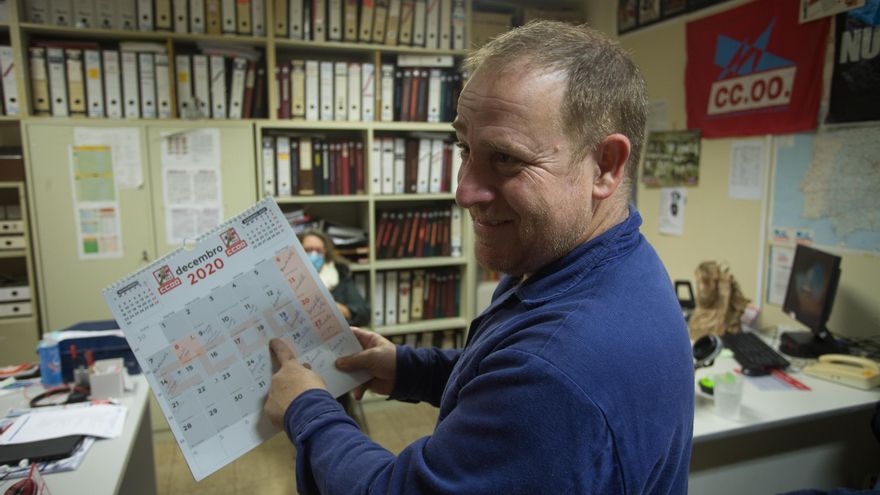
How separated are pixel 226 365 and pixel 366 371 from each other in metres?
0.27

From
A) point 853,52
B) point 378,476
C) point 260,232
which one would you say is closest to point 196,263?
point 260,232

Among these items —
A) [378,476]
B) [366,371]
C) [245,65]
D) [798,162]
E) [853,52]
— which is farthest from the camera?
[245,65]

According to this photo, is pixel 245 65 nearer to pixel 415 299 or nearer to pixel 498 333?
pixel 415 299

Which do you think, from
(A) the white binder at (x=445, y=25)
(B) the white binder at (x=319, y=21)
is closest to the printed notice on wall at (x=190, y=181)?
(B) the white binder at (x=319, y=21)

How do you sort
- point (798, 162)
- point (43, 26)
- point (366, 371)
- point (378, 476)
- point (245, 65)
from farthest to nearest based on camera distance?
point (245, 65), point (43, 26), point (798, 162), point (366, 371), point (378, 476)

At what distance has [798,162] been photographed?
2.40 metres

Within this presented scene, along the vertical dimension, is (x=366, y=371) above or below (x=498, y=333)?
below

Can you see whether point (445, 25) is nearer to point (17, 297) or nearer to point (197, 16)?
point (197, 16)

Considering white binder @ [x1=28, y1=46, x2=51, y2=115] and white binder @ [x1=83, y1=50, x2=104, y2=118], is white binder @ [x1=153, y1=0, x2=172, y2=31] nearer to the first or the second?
white binder @ [x1=83, y1=50, x2=104, y2=118]

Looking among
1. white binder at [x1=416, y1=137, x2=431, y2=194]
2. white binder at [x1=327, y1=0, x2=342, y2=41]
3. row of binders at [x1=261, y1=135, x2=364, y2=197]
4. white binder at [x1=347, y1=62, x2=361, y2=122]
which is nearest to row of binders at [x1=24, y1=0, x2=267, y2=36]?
white binder at [x1=327, y1=0, x2=342, y2=41]

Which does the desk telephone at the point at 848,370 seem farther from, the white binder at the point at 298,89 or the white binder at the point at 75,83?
the white binder at the point at 75,83

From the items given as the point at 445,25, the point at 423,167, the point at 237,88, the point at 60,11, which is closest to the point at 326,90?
the point at 237,88

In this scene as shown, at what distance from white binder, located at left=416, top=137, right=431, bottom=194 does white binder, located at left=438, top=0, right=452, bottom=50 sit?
583 millimetres

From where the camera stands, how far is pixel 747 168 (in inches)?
104
